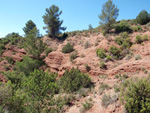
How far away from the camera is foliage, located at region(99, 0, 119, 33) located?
1902 cm

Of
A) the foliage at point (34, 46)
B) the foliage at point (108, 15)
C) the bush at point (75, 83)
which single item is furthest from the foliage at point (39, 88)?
the foliage at point (108, 15)

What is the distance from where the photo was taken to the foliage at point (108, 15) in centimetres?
1902

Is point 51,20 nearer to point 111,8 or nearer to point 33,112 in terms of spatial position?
point 111,8

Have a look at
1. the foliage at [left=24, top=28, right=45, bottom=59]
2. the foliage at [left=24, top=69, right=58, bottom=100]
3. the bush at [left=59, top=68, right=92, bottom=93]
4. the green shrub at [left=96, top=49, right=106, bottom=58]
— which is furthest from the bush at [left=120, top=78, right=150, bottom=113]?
the foliage at [left=24, top=28, right=45, bottom=59]

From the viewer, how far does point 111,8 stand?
19.2 metres

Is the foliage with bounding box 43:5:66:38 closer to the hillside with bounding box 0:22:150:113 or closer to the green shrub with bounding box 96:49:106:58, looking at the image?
the hillside with bounding box 0:22:150:113

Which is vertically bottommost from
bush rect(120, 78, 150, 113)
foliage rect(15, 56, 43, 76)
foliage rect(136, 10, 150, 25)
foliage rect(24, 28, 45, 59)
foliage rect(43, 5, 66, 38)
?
bush rect(120, 78, 150, 113)

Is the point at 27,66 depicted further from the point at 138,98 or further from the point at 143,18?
the point at 143,18


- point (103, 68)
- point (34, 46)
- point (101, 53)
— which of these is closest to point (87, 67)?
point (103, 68)

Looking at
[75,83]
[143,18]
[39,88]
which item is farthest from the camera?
[143,18]

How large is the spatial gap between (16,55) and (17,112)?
19.3 meters

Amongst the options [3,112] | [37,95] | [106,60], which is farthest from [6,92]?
[106,60]

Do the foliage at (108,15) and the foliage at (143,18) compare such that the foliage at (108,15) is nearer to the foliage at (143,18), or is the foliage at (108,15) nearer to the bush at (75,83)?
the foliage at (143,18)

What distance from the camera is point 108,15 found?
1933 cm
